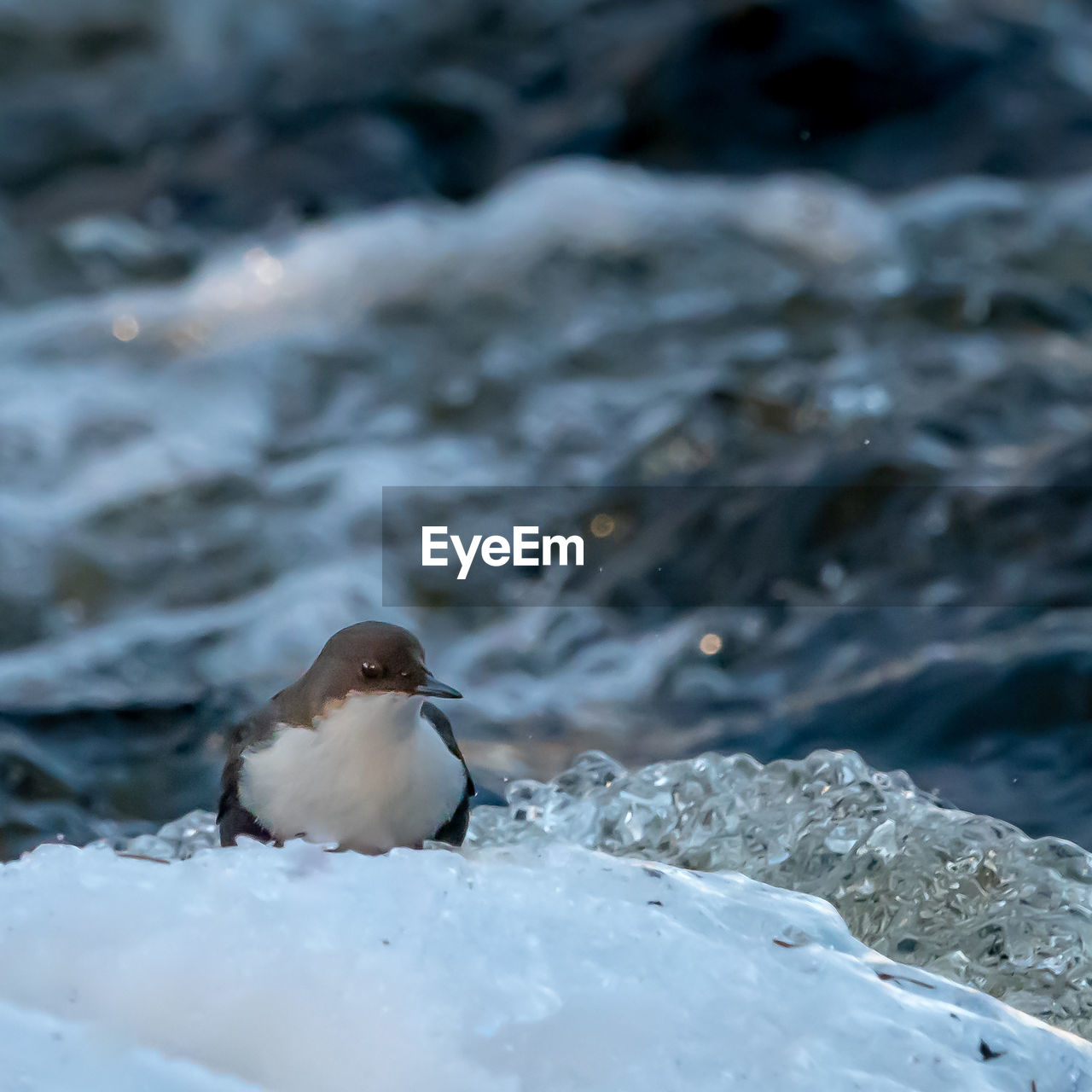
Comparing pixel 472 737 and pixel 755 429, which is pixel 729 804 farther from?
pixel 755 429

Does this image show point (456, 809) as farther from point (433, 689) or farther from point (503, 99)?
point (503, 99)

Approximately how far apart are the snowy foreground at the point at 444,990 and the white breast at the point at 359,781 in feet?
1.88

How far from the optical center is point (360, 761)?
251 centimetres

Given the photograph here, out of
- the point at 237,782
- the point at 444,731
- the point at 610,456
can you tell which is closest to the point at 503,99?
the point at 610,456

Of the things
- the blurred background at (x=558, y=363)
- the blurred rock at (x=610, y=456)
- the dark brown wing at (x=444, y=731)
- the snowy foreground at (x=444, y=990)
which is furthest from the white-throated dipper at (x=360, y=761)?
the blurred rock at (x=610, y=456)

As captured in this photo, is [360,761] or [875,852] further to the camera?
[875,852]

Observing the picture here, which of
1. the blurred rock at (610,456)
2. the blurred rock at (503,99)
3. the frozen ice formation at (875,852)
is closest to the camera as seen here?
the frozen ice formation at (875,852)

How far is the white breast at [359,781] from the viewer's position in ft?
8.19

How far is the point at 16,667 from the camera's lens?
4707 mm

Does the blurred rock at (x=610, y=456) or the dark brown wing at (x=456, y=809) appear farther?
the blurred rock at (x=610, y=456)

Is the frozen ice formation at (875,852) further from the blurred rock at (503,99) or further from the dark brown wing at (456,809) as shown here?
the blurred rock at (503,99)

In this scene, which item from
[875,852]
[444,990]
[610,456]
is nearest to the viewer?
[444,990]

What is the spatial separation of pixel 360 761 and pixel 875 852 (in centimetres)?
104

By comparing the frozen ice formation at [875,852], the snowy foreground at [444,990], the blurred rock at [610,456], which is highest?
the snowy foreground at [444,990]
